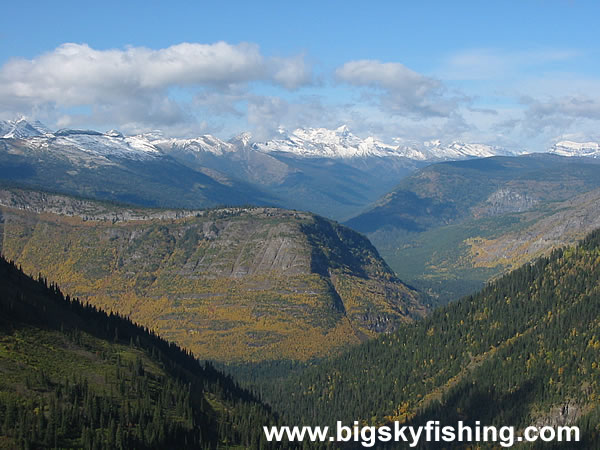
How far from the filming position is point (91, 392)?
147 m

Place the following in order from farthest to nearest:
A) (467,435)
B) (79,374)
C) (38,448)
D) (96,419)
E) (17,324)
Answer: (467,435) < (17,324) < (79,374) < (96,419) < (38,448)

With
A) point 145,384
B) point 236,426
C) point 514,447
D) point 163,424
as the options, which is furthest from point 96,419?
point 514,447

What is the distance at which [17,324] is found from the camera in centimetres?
16750

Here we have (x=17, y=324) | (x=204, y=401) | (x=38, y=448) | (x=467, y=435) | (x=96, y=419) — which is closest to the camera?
(x=38, y=448)

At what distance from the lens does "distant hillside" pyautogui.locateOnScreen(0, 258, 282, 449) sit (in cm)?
13075

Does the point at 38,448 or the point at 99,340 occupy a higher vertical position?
the point at 99,340

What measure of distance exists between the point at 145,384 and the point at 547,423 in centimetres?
10670

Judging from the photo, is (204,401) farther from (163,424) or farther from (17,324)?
(17,324)

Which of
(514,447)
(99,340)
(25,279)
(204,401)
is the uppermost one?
(25,279)

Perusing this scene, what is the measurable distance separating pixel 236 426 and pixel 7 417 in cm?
5913

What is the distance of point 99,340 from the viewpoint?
185125mm

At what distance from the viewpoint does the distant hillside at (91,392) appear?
5148 inches

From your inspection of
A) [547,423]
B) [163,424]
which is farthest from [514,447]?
[163,424]

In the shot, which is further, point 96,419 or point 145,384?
point 145,384
